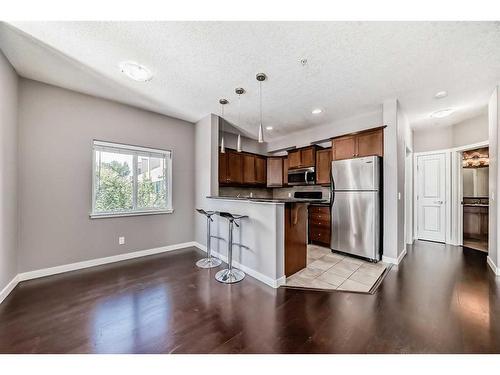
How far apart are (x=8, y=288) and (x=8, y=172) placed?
1.37m

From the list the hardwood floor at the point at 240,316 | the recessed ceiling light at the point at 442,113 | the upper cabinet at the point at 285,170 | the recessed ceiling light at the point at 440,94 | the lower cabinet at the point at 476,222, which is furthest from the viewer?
the upper cabinet at the point at 285,170

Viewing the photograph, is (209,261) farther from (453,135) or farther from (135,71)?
(453,135)

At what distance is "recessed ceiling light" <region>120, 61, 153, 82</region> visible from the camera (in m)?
2.37

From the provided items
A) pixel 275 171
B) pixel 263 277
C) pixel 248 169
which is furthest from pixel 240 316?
pixel 275 171

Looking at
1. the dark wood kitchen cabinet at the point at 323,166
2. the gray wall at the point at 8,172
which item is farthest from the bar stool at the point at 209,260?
the dark wood kitchen cabinet at the point at 323,166

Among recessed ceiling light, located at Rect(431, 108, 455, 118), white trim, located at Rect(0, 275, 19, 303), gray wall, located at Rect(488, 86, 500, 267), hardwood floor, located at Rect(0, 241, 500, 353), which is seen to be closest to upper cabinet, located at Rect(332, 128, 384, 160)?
recessed ceiling light, located at Rect(431, 108, 455, 118)

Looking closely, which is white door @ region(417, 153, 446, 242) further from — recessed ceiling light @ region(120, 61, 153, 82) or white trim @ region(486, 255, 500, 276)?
recessed ceiling light @ region(120, 61, 153, 82)

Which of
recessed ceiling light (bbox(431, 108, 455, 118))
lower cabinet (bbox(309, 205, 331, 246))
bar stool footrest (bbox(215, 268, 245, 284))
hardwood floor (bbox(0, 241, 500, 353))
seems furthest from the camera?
lower cabinet (bbox(309, 205, 331, 246))

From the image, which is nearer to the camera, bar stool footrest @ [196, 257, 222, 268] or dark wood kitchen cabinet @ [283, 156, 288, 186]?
bar stool footrest @ [196, 257, 222, 268]

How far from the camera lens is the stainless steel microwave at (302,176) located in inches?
187

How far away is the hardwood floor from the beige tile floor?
19 cm

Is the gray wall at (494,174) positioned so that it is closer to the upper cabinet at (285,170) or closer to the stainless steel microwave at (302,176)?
the stainless steel microwave at (302,176)

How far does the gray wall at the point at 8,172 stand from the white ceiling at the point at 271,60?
290 millimetres
